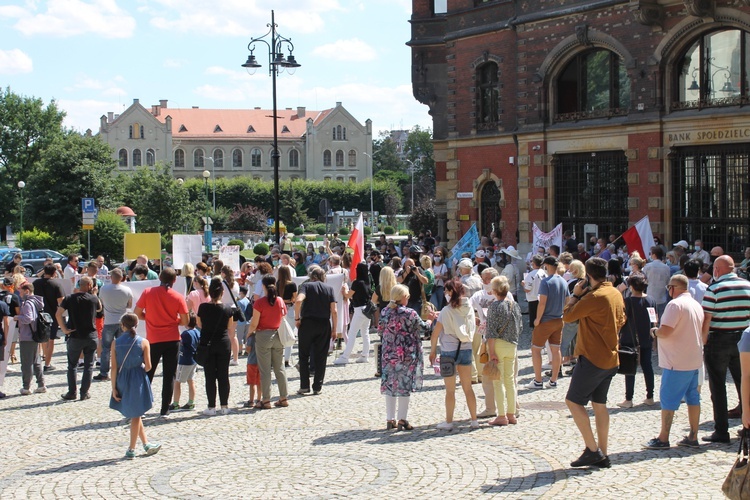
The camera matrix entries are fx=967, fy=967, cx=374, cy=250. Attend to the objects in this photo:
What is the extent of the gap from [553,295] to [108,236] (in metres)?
36.3

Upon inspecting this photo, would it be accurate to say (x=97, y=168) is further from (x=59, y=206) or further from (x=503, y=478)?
(x=503, y=478)

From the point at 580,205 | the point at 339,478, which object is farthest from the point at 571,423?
the point at 580,205

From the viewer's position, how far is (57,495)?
8797mm

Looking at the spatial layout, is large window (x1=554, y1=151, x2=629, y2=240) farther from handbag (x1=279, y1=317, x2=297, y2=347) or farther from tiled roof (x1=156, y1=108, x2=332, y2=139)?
tiled roof (x1=156, y1=108, x2=332, y2=139)

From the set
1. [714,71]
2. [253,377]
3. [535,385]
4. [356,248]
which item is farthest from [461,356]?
[714,71]

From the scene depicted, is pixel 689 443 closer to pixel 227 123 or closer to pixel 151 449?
pixel 151 449

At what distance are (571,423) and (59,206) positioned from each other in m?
48.3

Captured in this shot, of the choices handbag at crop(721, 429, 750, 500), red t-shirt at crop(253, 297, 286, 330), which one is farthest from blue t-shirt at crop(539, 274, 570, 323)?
handbag at crop(721, 429, 750, 500)

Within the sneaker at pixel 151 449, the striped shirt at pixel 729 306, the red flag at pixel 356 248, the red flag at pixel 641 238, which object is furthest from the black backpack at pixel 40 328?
the red flag at pixel 641 238

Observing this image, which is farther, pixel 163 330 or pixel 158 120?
pixel 158 120

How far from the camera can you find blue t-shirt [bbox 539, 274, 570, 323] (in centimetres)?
1338

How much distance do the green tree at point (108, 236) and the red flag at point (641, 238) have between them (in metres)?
30.6

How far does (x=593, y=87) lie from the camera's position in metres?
28.8

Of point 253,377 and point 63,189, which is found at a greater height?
point 63,189
